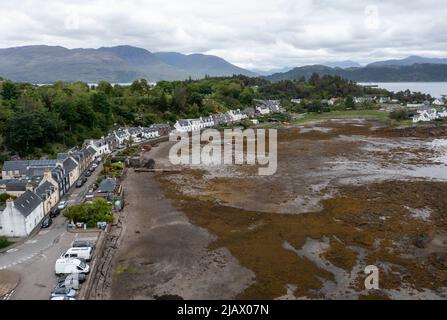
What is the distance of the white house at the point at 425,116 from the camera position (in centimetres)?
7200

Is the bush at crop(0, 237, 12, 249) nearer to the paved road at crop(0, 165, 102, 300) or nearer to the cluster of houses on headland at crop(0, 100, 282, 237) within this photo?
the paved road at crop(0, 165, 102, 300)

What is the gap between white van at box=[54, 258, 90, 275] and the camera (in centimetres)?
1695

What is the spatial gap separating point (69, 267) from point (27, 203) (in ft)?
24.4

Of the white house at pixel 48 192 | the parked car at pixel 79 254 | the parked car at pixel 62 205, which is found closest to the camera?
the parked car at pixel 79 254

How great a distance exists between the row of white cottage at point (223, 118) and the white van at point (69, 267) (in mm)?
47345

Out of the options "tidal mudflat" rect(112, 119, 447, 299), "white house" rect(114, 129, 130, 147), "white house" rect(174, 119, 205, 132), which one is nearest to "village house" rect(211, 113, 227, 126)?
"white house" rect(174, 119, 205, 132)

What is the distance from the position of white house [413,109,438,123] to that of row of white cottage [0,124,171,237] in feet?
191

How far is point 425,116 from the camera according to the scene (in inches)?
2881

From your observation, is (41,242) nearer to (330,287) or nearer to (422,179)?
(330,287)

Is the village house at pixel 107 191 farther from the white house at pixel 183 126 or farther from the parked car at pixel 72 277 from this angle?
the white house at pixel 183 126

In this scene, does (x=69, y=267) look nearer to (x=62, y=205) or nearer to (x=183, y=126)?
(x=62, y=205)

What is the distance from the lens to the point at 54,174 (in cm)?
2748

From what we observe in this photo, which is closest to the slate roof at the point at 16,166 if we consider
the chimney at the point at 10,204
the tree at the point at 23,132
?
the tree at the point at 23,132

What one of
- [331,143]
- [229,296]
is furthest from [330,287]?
[331,143]
